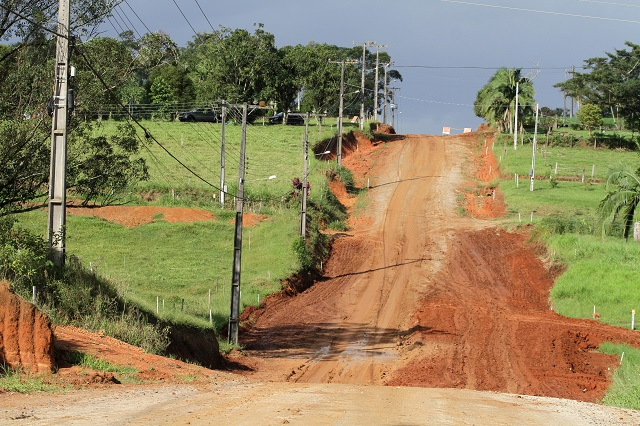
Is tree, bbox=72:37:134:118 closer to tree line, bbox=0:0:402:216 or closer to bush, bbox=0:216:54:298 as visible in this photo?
tree line, bbox=0:0:402:216

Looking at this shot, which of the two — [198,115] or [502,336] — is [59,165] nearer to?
[502,336]

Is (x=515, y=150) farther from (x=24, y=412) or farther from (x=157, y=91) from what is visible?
(x=24, y=412)

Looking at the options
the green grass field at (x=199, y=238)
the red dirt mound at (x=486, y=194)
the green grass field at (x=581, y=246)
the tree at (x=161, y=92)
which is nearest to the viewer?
the green grass field at (x=581, y=246)

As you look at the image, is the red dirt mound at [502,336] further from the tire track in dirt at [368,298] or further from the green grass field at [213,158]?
the green grass field at [213,158]

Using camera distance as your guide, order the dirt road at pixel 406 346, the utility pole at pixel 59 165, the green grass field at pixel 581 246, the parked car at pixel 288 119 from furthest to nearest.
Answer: the parked car at pixel 288 119, the green grass field at pixel 581 246, the utility pole at pixel 59 165, the dirt road at pixel 406 346

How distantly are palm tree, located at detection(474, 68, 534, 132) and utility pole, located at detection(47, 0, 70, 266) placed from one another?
227 ft

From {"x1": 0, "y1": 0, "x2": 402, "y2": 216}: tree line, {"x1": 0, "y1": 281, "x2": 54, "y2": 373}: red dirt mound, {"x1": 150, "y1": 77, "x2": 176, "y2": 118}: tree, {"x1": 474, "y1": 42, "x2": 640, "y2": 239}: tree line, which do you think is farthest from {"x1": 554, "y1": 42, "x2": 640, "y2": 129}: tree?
{"x1": 0, "y1": 281, "x2": 54, "y2": 373}: red dirt mound

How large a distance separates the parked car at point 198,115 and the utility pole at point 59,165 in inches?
2757

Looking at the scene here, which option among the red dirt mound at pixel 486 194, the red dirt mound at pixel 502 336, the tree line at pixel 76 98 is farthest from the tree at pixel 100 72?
the red dirt mound at pixel 486 194

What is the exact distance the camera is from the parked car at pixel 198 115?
92.1 meters

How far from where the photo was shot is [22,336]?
1577 cm

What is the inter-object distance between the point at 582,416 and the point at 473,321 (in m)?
22.4

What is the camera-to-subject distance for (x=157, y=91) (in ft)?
325

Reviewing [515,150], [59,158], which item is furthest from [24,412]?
[515,150]
